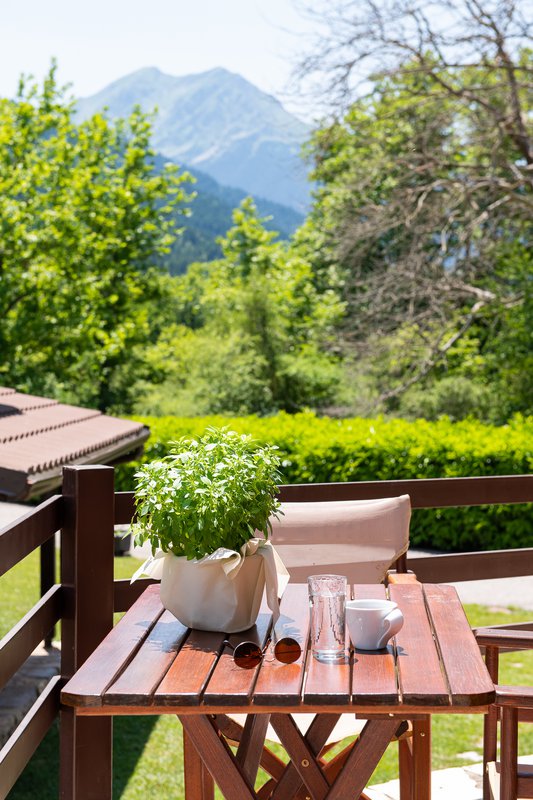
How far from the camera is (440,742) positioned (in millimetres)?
4258

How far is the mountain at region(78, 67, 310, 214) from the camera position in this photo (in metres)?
77.8

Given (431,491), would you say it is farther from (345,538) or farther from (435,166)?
(435,166)

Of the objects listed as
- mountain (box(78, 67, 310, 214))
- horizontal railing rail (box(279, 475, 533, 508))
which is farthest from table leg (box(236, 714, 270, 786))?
mountain (box(78, 67, 310, 214))

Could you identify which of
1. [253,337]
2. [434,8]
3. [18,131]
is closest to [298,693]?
[434,8]

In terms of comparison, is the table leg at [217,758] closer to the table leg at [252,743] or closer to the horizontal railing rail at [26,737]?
the table leg at [252,743]

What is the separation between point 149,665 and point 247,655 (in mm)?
201

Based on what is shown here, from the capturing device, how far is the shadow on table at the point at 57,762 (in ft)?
12.5

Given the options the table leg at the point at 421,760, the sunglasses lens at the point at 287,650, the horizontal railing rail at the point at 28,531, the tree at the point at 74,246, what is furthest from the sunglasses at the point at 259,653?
the tree at the point at 74,246

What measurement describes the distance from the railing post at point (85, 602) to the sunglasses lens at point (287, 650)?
972 millimetres

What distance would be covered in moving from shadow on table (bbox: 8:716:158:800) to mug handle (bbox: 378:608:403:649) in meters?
2.26

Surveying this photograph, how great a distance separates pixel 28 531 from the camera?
2354mm

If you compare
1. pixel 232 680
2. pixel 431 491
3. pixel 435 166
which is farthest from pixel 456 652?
pixel 435 166

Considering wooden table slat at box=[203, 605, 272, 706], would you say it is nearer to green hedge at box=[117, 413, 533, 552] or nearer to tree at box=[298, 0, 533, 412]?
green hedge at box=[117, 413, 533, 552]

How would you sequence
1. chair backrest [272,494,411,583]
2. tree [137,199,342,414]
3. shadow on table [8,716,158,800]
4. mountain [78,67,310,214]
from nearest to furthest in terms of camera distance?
chair backrest [272,494,411,583]
shadow on table [8,716,158,800]
tree [137,199,342,414]
mountain [78,67,310,214]
